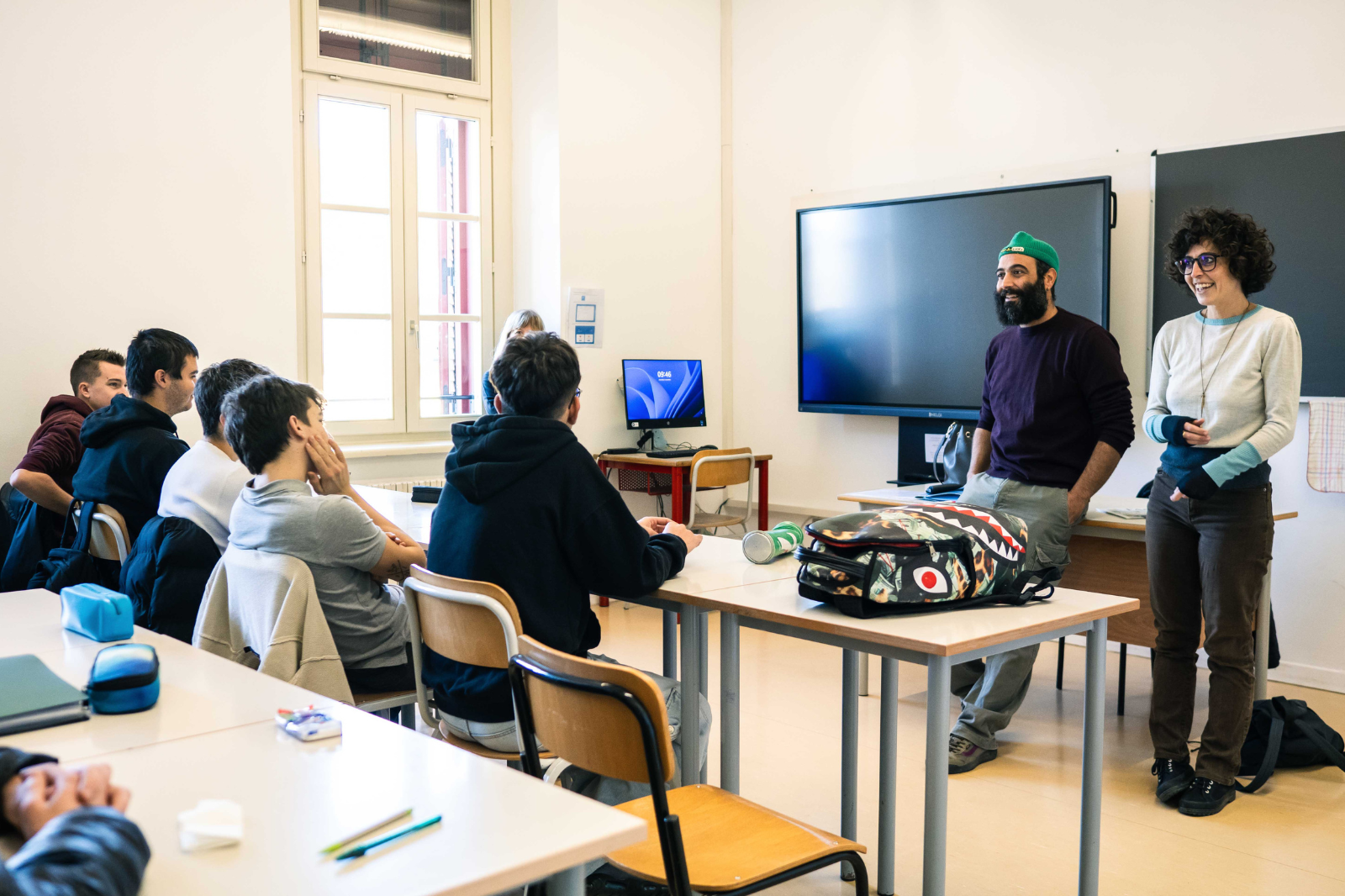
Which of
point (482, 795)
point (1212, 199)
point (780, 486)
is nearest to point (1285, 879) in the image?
point (482, 795)

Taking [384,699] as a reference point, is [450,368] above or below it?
above

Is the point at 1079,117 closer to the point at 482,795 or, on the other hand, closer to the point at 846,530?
the point at 846,530

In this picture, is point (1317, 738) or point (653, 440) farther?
point (653, 440)

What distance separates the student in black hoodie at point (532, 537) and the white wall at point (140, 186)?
300 cm

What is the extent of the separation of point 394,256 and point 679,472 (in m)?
1.82

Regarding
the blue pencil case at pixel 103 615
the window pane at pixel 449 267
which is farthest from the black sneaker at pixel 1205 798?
the window pane at pixel 449 267

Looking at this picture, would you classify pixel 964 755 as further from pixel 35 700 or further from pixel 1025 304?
pixel 35 700

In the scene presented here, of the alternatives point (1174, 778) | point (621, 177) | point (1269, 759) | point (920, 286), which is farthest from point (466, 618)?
point (621, 177)

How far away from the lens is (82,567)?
294 cm

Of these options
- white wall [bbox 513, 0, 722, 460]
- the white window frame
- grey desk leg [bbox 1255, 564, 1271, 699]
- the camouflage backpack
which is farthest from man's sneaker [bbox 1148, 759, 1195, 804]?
the white window frame

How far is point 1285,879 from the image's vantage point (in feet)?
8.19

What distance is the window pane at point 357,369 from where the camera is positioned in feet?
17.6

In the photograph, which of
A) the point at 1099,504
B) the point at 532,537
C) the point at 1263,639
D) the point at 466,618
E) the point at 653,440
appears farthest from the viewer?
the point at 653,440

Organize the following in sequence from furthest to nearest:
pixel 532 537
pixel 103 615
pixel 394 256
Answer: pixel 394 256, pixel 532 537, pixel 103 615
